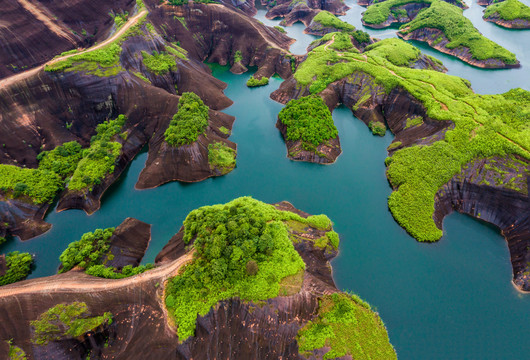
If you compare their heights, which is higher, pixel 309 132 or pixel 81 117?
pixel 309 132

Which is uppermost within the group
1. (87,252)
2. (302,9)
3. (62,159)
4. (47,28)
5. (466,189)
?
(302,9)

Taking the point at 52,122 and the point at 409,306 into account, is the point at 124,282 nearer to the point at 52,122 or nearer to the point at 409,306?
the point at 409,306

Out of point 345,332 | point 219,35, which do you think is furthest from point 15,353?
point 219,35

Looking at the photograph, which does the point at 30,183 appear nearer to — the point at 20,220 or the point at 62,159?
the point at 20,220

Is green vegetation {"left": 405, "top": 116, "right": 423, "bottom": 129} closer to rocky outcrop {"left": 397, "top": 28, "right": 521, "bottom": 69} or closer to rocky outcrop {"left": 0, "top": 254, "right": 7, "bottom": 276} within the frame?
rocky outcrop {"left": 397, "top": 28, "right": 521, "bottom": 69}

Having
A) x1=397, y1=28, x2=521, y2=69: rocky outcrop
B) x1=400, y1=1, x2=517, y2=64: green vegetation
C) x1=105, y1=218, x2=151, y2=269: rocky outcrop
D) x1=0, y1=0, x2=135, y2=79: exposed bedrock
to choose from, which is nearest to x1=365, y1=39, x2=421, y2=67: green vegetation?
x1=397, y1=28, x2=521, y2=69: rocky outcrop

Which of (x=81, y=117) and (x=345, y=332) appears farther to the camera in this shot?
(x=81, y=117)

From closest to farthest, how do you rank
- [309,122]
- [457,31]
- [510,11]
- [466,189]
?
[466,189] < [309,122] < [457,31] < [510,11]
